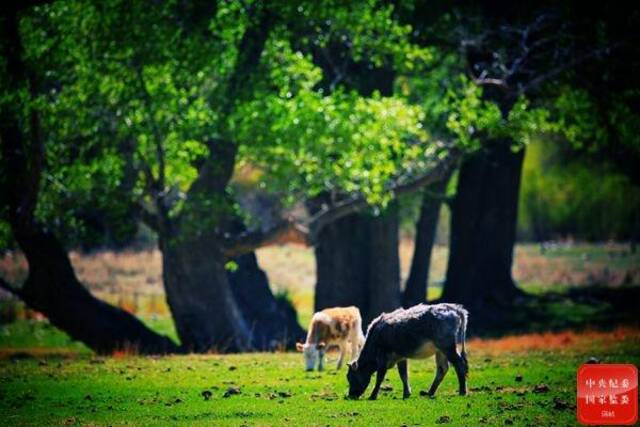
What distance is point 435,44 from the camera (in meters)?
41.8

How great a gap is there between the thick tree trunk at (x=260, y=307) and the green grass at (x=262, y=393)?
31.2ft

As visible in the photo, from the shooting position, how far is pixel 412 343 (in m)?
21.8

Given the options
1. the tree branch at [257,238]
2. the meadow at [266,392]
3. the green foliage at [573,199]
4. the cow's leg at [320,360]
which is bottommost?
the meadow at [266,392]

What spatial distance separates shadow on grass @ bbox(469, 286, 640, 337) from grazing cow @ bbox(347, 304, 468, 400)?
68.0 feet

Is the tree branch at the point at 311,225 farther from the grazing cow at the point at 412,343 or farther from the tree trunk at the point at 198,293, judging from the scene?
the grazing cow at the point at 412,343

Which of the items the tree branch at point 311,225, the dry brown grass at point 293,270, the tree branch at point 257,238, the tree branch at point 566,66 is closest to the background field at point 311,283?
the dry brown grass at point 293,270

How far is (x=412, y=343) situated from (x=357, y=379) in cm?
124

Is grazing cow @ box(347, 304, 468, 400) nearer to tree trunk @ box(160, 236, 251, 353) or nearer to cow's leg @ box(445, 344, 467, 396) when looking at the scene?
cow's leg @ box(445, 344, 467, 396)

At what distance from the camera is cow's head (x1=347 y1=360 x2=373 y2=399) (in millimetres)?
22312

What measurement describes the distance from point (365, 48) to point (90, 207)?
9.78 meters

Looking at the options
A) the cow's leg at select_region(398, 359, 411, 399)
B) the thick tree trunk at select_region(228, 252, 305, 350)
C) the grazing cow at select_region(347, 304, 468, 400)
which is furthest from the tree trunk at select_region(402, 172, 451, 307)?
the grazing cow at select_region(347, 304, 468, 400)

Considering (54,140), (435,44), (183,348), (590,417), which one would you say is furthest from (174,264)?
(590,417)

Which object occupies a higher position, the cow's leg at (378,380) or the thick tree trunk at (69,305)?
the thick tree trunk at (69,305)

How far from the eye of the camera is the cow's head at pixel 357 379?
878 inches
